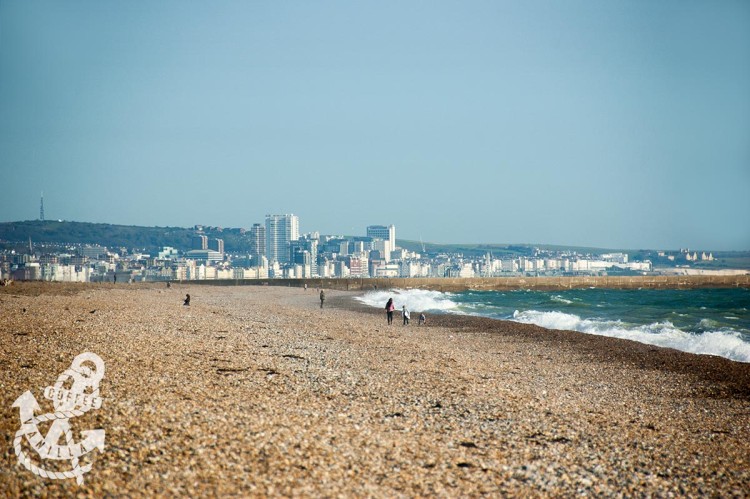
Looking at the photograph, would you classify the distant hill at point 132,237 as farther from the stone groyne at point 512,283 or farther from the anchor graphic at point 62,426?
the anchor graphic at point 62,426

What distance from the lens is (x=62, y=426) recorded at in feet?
22.9

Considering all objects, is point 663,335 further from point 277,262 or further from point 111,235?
point 111,235

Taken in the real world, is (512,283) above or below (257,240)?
below

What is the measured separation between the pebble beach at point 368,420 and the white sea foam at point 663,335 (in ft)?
14.5

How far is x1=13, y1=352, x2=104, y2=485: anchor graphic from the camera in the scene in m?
6.03

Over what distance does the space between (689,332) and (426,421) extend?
20573 millimetres

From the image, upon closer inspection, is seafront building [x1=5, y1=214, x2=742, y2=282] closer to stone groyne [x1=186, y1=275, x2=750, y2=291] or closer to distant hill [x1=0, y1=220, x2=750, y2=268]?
distant hill [x1=0, y1=220, x2=750, y2=268]

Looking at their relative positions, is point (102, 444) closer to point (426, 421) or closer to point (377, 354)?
point (426, 421)

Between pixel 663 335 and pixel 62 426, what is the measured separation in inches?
867

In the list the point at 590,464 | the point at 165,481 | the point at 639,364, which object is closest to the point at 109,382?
the point at 165,481

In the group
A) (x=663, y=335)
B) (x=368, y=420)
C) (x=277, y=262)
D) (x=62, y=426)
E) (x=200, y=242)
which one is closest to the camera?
(x=62, y=426)

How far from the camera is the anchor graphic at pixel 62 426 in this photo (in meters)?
6.03

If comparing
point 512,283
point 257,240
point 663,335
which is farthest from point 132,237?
A: point 663,335

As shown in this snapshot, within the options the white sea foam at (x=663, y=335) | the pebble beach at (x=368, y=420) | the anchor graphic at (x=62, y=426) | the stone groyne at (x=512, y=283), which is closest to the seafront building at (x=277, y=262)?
the stone groyne at (x=512, y=283)
